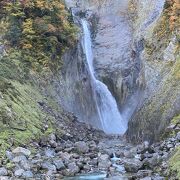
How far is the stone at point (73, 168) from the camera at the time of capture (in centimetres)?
1665

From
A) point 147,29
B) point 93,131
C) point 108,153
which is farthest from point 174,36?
point 108,153

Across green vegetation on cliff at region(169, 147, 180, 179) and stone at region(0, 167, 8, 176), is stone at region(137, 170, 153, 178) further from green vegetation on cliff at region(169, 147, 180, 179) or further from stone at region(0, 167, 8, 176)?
stone at region(0, 167, 8, 176)

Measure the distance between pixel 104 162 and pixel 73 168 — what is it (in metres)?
2.05

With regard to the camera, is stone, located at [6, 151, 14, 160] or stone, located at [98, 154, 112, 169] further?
stone, located at [98, 154, 112, 169]

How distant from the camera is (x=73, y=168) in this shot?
55.5 ft

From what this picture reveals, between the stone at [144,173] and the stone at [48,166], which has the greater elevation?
the stone at [48,166]

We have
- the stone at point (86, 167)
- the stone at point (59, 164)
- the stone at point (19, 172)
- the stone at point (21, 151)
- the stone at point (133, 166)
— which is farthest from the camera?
the stone at point (21, 151)

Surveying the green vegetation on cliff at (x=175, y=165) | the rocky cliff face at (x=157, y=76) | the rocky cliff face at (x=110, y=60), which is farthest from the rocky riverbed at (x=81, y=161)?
the rocky cliff face at (x=110, y=60)

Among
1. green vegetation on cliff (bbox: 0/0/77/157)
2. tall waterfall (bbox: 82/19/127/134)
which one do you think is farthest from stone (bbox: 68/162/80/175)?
tall waterfall (bbox: 82/19/127/134)

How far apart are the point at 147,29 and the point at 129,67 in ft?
11.7

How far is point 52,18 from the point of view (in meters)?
32.1

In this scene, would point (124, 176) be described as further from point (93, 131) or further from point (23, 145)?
point (93, 131)

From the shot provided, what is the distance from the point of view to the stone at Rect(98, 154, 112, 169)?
59.1 feet

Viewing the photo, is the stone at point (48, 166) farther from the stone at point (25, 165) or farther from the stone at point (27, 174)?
the stone at point (27, 174)
